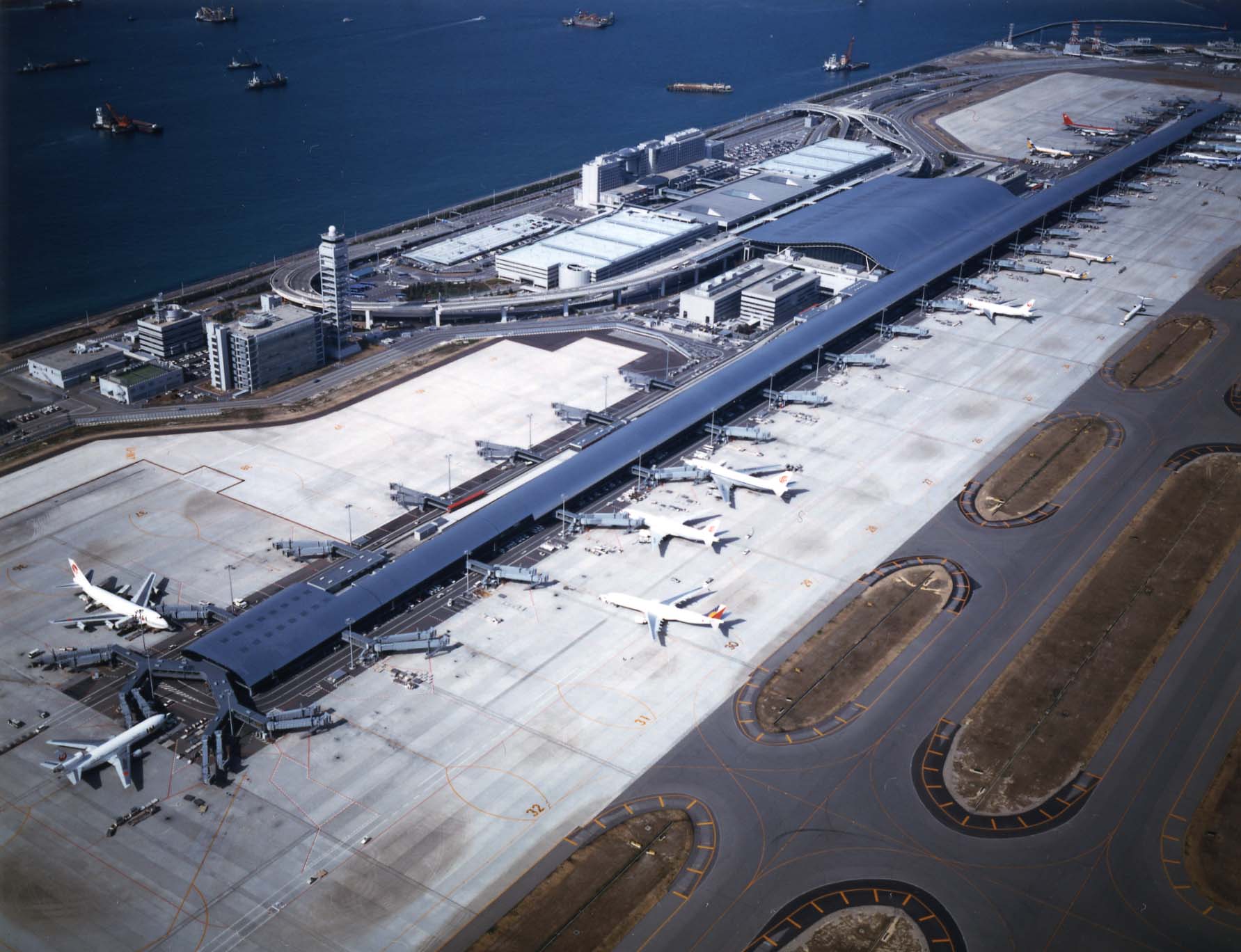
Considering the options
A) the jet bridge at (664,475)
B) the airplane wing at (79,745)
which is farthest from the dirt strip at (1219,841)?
the airplane wing at (79,745)

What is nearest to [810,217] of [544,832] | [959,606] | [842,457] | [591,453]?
[842,457]

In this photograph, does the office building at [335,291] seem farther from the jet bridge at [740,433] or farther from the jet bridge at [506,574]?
the jet bridge at [506,574]

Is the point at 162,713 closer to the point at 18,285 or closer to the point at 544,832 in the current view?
the point at 544,832

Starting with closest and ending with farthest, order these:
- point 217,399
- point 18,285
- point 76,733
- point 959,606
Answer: point 76,733, point 959,606, point 217,399, point 18,285

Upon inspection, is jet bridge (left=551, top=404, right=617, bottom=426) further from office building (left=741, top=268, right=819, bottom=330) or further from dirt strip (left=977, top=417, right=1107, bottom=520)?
dirt strip (left=977, top=417, right=1107, bottom=520)

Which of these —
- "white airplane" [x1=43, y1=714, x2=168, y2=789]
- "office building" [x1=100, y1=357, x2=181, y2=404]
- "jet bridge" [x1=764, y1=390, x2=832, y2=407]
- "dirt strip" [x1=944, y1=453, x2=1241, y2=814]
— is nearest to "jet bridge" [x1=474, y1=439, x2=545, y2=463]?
"jet bridge" [x1=764, y1=390, x2=832, y2=407]

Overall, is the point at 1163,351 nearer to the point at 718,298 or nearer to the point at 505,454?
the point at 718,298

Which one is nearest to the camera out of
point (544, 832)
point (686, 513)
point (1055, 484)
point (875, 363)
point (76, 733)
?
point (544, 832)
